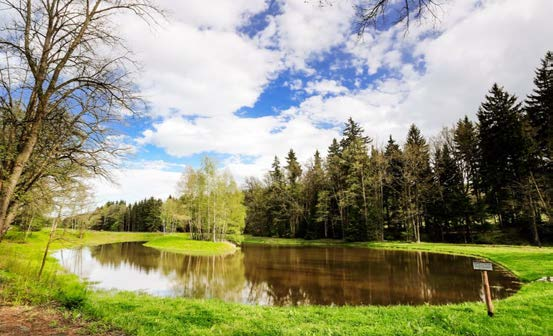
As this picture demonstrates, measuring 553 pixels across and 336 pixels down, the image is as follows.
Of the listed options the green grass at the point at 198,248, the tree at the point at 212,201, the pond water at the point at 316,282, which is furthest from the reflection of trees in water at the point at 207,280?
the tree at the point at 212,201

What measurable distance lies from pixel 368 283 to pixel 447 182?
32570 mm

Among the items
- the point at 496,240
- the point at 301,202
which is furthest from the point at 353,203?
the point at 496,240

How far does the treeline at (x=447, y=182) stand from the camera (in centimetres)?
3020

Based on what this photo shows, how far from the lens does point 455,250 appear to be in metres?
26.4

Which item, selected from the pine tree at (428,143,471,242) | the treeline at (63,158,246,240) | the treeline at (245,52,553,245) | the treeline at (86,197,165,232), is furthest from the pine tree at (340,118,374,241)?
the treeline at (86,197,165,232)

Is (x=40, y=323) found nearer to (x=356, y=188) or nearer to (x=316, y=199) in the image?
(x=356, y=188)

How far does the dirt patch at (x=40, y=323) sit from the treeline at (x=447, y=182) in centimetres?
3406

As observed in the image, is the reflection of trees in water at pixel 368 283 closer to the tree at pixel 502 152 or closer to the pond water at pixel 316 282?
the pond water at pixel 316 282

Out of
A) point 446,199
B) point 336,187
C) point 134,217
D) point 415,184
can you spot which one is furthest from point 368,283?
point 134,217

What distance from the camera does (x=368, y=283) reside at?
48.9ft

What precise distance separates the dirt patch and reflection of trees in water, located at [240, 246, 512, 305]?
7715 millimetres

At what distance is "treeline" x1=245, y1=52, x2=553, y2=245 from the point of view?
30.2 m

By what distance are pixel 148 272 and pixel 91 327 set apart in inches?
650

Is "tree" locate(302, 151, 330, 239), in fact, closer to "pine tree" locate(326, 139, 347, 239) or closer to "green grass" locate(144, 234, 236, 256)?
"pine tree" locate(326, 139, 347, 239)
